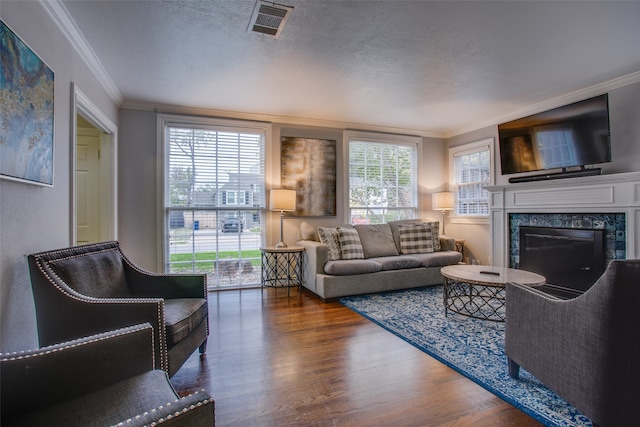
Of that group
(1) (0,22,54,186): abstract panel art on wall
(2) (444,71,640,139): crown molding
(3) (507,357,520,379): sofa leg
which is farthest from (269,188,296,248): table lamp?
(2) (444,71,640,139): crown molding

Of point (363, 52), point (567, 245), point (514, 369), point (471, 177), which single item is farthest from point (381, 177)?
point (514, 369)

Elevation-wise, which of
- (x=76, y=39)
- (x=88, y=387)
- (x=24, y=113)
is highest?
(x=76, y=39)

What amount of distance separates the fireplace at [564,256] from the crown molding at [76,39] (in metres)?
5.15

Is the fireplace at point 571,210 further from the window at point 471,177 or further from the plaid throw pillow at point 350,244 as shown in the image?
the plaid throw pillow at point 350,244

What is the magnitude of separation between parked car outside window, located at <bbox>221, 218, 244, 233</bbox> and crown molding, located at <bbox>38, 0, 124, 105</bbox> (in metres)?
1.98

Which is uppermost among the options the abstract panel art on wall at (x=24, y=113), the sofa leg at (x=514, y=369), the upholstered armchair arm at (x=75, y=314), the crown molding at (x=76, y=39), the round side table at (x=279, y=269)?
the crown molding at (x=76, y=39)

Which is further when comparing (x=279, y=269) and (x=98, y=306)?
(x=279, y=269)

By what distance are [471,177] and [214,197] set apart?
4042 mm

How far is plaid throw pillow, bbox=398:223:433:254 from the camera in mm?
4605

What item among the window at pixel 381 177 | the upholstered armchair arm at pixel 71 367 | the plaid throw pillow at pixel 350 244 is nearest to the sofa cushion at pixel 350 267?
the plaid throw pillow at pixel 350 244

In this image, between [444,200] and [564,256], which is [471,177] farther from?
[564,256]

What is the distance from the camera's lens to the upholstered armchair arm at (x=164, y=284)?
7.49ft

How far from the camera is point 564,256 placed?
379cm

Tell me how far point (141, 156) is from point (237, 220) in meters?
1.44
